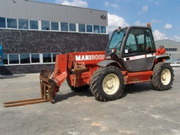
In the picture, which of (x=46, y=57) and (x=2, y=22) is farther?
(x=46, y=57)

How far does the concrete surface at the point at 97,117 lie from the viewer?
13.4 ft

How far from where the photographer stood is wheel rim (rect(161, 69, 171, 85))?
8109mm

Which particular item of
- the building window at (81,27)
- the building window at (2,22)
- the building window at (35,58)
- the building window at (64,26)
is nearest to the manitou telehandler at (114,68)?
the building window at (35,58)

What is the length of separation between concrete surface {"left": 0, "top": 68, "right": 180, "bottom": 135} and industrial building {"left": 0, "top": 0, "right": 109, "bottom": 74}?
1354 centimetres

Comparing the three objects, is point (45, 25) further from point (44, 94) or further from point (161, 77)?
point (161, 77)

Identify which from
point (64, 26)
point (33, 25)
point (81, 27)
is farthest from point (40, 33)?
point (81, 27)

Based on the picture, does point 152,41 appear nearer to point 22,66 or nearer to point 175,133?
point 175,133

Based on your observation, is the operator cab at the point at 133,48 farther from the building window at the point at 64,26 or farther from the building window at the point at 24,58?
the building window at the point at 64,26

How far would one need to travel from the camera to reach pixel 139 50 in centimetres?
760

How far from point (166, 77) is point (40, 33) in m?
15.3

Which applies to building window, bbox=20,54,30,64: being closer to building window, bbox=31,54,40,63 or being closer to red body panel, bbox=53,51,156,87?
building window, bbox=31,54,40,63

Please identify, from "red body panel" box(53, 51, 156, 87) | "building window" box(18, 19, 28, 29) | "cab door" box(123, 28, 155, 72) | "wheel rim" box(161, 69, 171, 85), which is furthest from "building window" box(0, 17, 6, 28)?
"wheel rim" box(161, 69, 171, 85)

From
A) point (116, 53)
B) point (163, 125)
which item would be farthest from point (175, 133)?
point (116, 53)

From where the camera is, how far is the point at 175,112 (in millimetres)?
5094
